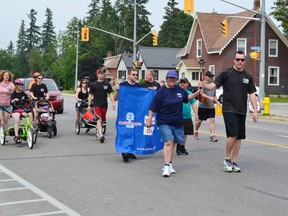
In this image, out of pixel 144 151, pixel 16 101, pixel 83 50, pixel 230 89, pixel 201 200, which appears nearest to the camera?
pixel 201 200

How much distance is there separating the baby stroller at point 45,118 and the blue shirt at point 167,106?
21.3 ft

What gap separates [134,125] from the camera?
10.3 m

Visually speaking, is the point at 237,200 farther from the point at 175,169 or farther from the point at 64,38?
the point at 64,38

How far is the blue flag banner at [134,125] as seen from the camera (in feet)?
33.5

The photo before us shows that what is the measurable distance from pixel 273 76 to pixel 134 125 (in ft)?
142

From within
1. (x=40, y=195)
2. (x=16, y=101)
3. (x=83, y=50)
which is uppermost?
(x=83, y=50)

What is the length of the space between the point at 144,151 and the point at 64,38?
305ft

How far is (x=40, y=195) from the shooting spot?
719 cm

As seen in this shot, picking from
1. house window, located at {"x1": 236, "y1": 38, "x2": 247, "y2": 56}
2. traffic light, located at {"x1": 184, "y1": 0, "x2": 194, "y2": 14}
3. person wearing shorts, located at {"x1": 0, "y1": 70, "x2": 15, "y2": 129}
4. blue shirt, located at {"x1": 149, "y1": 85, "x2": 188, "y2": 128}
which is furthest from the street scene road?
house window, located at {"x1": 236, "y1": 38, "x2": 247, "y2": 56}

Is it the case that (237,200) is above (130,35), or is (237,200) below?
below

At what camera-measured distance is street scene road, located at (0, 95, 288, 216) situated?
21.2ft

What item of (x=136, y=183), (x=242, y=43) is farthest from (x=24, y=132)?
(x=242, y=43)

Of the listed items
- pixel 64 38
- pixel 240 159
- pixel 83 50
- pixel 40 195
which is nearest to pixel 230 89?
pixel 240 159

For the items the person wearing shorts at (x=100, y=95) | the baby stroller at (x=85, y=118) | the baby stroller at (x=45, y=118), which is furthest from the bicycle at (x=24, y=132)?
the baby stroller at (x=85, y=118)
